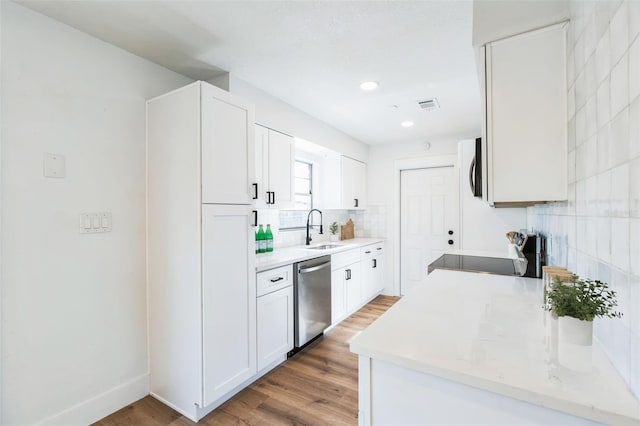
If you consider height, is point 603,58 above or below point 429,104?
below

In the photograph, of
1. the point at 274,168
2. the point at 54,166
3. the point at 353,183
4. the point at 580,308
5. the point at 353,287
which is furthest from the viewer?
the point at 353,183

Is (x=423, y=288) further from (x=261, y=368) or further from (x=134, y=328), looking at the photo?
(x=134, y=328)

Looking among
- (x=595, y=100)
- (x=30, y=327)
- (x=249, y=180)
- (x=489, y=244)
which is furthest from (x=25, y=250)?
(x=489, y=244)

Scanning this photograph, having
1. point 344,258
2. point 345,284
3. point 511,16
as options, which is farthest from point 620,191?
point 345,284

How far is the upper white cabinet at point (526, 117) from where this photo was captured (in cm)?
126

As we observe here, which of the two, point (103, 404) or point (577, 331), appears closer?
point (577, 331)

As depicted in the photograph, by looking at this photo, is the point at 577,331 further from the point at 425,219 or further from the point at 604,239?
Answer: the point at 425,219

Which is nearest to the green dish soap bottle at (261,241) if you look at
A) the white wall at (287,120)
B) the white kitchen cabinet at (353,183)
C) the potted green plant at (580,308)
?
the white wall at (287,120)

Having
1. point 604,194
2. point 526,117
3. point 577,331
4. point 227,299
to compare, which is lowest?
point 227,299

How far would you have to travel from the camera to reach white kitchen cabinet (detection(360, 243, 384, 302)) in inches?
156

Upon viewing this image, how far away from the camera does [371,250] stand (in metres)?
4.18

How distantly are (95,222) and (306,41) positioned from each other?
5.64ft

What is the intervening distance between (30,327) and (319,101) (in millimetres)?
2601

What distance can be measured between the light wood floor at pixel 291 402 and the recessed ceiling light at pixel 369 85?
7.66 feet
